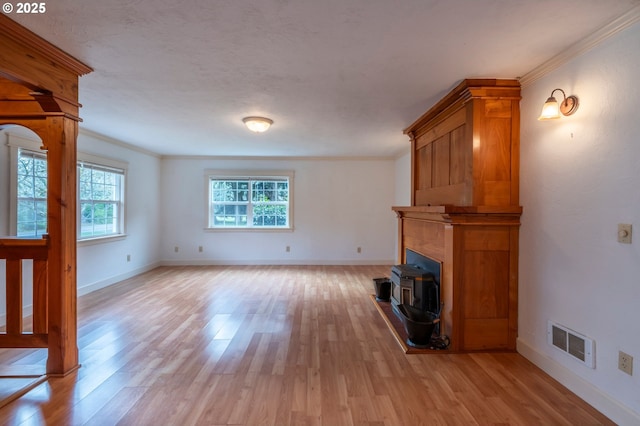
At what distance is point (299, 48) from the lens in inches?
78.7

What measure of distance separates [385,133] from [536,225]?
8.01ft

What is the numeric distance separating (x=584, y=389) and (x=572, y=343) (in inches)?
10.9

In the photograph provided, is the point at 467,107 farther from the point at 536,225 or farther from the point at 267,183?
the point at 267,183

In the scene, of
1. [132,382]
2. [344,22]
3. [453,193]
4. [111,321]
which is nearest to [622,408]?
[453,193]

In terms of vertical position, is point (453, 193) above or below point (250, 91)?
below

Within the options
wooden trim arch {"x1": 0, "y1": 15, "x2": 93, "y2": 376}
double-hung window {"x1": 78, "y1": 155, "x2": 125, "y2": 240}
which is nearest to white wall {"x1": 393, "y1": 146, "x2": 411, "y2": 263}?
wooden trim arch {"x1": 0, "y1": 15, "x2": 93, "y2": 376}

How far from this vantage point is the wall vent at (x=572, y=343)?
1911 mm

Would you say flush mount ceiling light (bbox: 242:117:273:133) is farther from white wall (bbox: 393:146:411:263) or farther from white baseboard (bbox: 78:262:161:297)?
white baseboard (bbox: 78:262:161:297)

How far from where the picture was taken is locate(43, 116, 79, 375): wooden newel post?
2.16 m

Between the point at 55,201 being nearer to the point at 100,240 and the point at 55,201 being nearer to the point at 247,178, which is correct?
the point at 100,240

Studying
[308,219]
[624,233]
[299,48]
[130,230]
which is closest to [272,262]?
[308,219]

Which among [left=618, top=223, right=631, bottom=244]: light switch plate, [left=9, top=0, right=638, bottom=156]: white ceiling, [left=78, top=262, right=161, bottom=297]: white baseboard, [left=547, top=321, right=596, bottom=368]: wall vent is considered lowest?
[left=78, top=262, right=161, bottom=297]: white baseboard

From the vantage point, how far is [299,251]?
6.50 m

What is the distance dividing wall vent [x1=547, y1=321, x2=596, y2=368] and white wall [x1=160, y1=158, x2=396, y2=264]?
4.23 m
